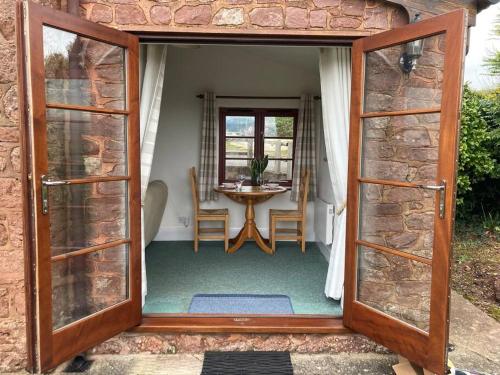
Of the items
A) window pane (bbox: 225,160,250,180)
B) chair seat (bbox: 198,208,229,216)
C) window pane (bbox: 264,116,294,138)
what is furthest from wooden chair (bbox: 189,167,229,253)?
window pane (bbox: 264,116,294,138)

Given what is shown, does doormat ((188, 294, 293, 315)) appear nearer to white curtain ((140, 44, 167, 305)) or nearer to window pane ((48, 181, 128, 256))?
white curtain ((140, 44, 167, 305))

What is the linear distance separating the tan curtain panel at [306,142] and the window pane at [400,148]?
275cm

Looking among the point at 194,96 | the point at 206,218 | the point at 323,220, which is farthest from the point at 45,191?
the point at 194,96

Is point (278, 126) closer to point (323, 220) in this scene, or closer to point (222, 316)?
point (323, 220)

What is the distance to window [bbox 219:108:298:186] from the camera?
545cm

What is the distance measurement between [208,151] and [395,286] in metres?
3.30

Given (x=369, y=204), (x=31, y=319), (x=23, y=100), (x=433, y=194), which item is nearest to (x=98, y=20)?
(x=23, y=100)

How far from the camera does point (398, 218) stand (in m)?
2.54

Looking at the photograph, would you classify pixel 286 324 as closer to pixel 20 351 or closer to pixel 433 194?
pixel 433 194

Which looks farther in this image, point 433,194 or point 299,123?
point 299,123

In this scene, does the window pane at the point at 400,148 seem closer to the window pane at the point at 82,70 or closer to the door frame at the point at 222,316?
the door frame at the point at 222,316

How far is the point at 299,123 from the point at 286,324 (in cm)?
314

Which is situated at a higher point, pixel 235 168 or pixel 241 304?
pixel 235 168

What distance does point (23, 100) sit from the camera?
78.8 inches
